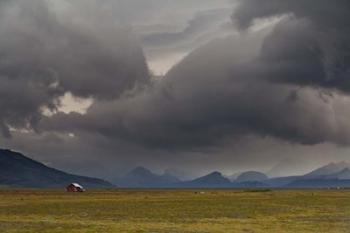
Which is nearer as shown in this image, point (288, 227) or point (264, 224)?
point (288, 227)

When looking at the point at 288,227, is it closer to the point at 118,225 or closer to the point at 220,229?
the point at 220,229

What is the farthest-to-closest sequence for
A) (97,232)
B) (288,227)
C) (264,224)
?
(264,224) < (288,227) < (97,232)

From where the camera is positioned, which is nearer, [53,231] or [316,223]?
[53,231]

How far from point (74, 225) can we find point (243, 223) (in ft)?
62.3

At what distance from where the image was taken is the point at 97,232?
168ft

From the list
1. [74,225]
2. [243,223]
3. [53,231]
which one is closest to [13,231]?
[53,231]

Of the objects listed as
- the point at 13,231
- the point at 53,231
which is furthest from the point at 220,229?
the point at 13,231

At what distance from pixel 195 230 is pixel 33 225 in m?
19.3

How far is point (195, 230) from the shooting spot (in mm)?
52969

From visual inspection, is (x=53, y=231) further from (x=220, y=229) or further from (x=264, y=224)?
(x=264, y=224)

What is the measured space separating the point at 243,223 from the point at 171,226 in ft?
29.8

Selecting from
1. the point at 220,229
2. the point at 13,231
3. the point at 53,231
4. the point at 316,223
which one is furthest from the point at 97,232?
the point at 316,223

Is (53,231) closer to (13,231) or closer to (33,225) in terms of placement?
(13,231)

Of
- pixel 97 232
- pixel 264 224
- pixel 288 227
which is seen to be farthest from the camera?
pixel 264 224
